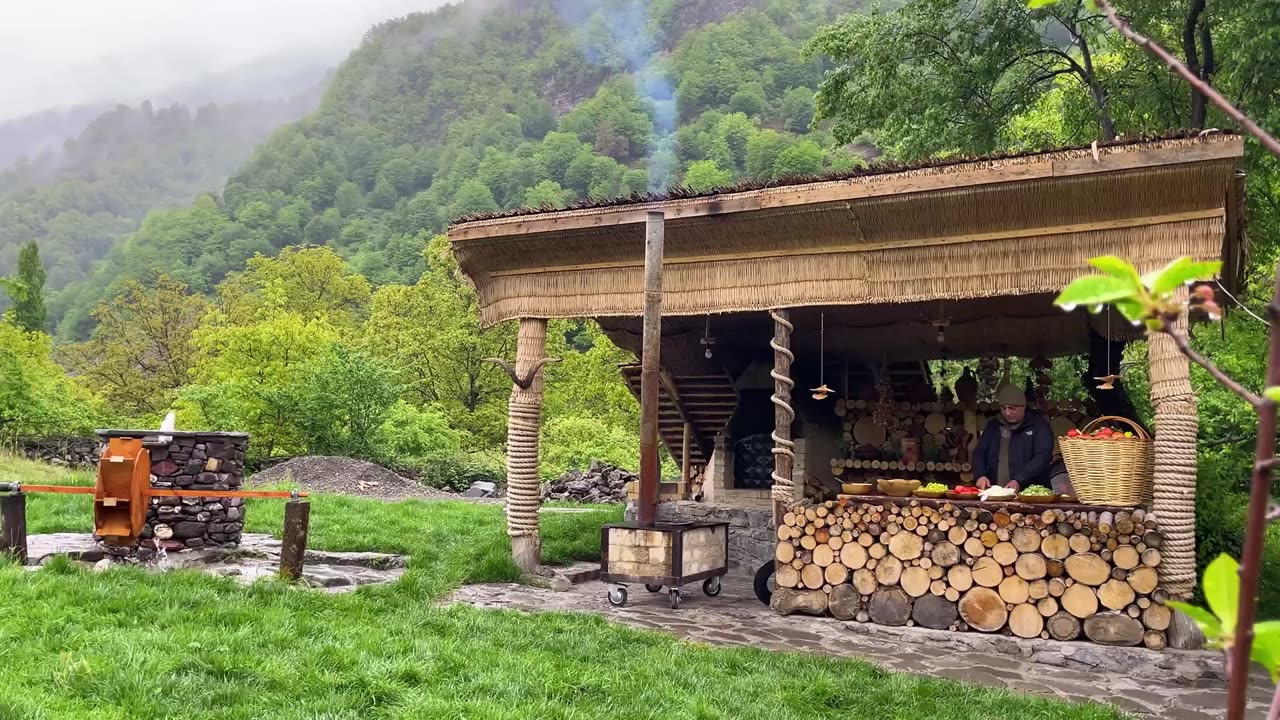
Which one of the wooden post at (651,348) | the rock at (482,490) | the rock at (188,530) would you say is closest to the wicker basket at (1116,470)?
the wooden post at (651,348)

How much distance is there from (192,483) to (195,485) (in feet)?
0.12

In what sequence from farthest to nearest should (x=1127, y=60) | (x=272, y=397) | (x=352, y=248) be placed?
(x=352, y=248) → (x=272, y=397) → (x=1127, y=60)

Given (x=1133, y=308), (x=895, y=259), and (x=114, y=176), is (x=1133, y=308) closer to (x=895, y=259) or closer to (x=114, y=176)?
(x=895, y=259)

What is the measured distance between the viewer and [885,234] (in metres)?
8.93

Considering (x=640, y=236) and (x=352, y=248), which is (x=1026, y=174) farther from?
(x=352, y=248)

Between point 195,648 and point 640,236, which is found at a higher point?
point 640,236

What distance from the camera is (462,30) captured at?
111m

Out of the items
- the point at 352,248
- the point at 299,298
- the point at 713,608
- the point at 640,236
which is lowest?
the point at 713,608

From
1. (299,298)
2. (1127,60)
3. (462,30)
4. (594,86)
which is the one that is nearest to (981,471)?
(1127,60)

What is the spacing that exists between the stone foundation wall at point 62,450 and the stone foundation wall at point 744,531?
15.6 meters

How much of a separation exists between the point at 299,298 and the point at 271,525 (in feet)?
125

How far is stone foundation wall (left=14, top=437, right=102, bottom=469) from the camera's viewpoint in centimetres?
2248

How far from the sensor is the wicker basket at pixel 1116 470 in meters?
8.18

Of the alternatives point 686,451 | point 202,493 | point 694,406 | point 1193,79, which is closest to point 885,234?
point 694,406
